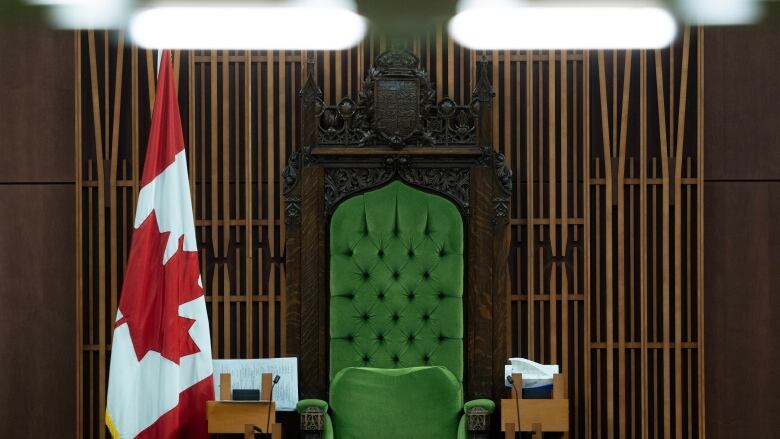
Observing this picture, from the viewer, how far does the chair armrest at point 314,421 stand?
11.8 ft

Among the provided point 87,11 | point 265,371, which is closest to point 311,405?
point 265,371

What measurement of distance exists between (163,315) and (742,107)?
10.0 feet

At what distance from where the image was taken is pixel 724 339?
434 cm

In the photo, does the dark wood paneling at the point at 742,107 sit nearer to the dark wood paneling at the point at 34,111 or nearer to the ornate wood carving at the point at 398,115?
the ornate wood carving at the point at 398,115

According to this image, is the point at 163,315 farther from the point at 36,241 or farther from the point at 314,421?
the point at 36,241

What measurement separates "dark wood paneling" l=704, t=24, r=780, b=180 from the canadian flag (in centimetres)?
265

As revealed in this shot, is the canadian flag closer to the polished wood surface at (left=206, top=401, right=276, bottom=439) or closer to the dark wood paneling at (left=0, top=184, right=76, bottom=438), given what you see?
the polished wood surface at (left=206, top=401, right=276, bottom=439)

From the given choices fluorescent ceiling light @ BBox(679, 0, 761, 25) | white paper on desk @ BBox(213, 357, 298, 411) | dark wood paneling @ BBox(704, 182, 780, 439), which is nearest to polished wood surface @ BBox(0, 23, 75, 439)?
white paper on desk @ BBox(213, 357, 298, 411)

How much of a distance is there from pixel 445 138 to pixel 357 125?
0.44 m

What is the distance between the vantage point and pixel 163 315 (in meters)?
3.78

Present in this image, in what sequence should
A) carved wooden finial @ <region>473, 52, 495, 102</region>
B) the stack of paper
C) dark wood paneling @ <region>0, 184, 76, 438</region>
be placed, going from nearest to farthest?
the stack of paper
carved wooden finial @ <region>473, 52, 495, 102</region>
dark wood paneling @ <region>0, 184, 76, 438</region>

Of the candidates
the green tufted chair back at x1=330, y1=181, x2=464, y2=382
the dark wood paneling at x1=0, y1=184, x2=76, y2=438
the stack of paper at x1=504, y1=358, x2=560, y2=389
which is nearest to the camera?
the stack of paper at x1=504, y1=358, x2=560, y2=389

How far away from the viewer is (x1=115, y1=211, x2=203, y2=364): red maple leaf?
3748 millimetres

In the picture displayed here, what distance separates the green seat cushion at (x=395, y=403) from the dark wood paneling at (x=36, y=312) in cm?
151
